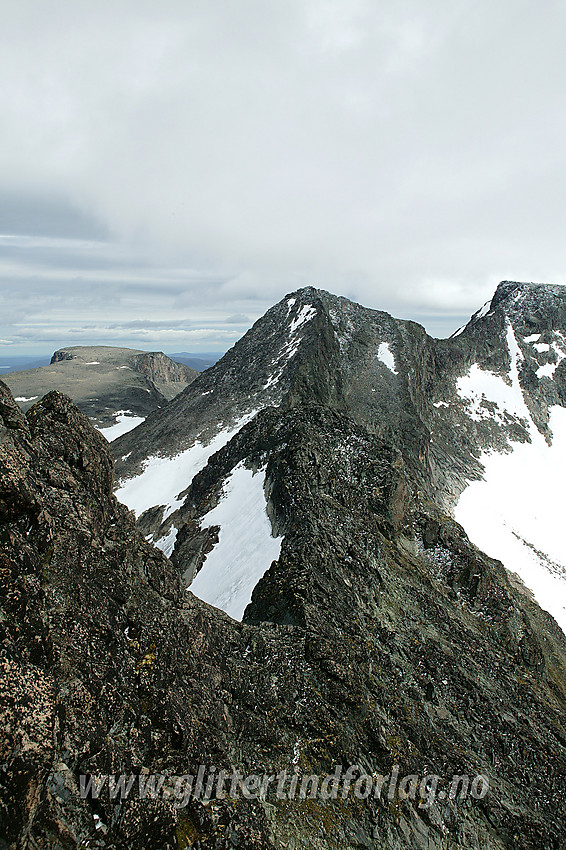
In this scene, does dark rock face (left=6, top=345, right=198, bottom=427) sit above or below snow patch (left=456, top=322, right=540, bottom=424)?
below

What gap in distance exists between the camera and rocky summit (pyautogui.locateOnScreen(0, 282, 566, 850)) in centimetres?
592

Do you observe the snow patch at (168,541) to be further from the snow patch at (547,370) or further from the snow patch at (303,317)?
the snow patch at (547,370)

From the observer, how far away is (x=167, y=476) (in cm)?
4075

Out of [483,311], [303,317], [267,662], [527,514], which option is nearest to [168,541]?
[267,662]

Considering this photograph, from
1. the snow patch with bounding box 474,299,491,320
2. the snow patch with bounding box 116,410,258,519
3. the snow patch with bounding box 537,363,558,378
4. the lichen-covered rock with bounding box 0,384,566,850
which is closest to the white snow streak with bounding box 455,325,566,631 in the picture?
the snow patch with bounding box 537,363,558,378

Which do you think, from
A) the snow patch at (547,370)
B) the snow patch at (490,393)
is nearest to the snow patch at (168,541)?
the snow patch at (490,393)

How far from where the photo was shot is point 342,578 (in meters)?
13.9

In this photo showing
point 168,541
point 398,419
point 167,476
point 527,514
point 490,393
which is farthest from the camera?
point 490,393

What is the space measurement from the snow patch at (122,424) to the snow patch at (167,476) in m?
41.9

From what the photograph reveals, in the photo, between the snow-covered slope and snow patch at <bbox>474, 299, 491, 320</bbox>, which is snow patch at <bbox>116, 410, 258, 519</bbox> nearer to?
the snow-covered slope

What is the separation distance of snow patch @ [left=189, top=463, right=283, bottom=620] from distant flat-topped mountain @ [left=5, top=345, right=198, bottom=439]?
216 feet

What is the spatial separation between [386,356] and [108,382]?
94983 millimetres

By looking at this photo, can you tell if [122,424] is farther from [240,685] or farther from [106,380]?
[240,685]

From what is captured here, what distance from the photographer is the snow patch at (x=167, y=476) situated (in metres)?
37.0
